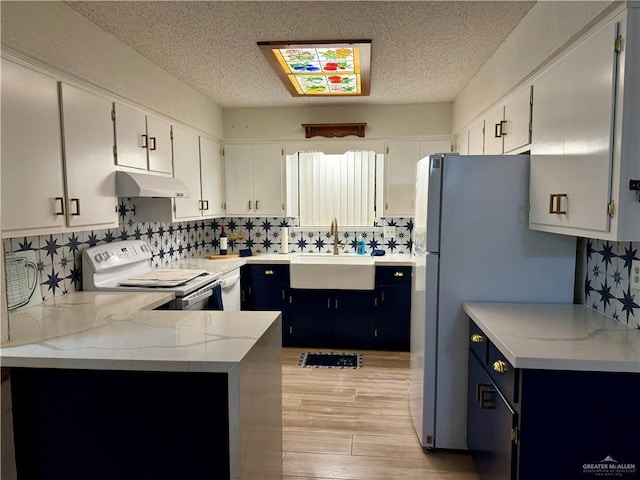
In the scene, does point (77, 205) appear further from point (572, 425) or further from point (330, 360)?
point (330, 360)

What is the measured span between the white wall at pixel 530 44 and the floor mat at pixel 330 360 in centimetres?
230

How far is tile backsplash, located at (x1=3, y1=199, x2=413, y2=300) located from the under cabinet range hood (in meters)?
0.44

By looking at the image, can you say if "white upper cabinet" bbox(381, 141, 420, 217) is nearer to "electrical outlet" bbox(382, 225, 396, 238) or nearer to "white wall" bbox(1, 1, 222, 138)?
"electrical outlet" bbox(382, 225, 396, 238)

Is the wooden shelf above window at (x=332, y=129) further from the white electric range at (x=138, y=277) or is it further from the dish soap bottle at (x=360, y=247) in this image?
the white electric range at (x=138, y=277)

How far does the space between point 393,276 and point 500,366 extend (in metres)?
2.25

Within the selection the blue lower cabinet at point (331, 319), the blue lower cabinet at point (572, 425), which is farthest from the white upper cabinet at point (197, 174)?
the blue lower cabinet at point (572, 425)

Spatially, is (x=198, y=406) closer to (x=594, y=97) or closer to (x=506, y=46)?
(x=594, y=97)

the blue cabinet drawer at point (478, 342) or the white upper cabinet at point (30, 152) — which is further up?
the white upper cabinet at point (30, 152)

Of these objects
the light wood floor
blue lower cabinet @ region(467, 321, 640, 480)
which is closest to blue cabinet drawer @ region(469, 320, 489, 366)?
blue lower cabinet @ region(467, 321, 640, 480)

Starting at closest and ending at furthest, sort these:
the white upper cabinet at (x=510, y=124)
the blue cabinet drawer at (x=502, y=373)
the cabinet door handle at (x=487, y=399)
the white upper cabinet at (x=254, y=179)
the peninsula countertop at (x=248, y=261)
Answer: the blue cabinet drawer at (x=502, y=373) < the cabinet door handle at (x=487, y=399) < the white upper cabinet at (x=510, y=124) < the peninsula countertop at (x=248, y=261) < the white upper cabinet at (x=254, y=179)

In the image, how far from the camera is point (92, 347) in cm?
156

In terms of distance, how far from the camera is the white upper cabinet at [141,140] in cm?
253

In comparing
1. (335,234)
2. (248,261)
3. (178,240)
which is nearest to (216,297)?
(248,261)

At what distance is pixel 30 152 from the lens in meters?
1.85
